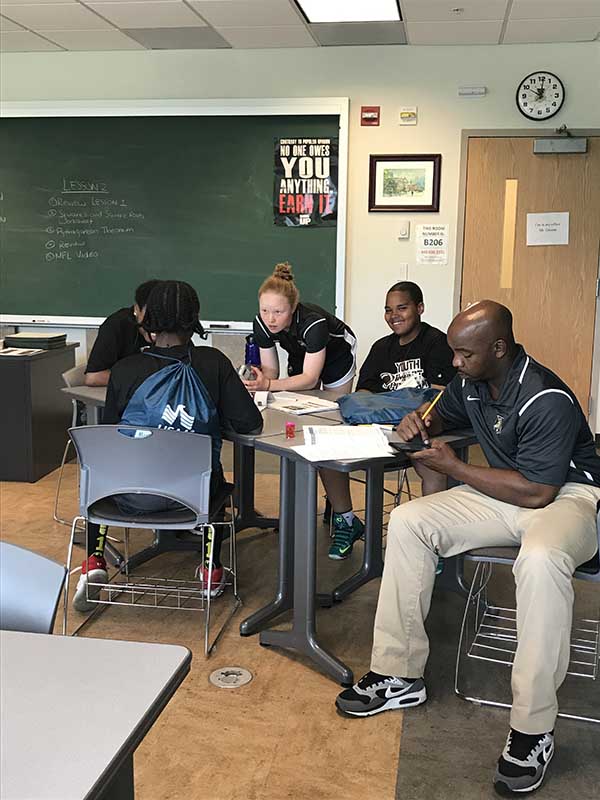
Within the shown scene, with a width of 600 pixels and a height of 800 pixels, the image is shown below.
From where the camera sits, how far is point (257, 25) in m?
5.32

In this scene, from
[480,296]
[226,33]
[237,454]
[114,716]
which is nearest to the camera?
[114,716]

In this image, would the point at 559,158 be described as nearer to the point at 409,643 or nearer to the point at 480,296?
the point at 480,296

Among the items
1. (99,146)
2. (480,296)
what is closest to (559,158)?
(480,296)

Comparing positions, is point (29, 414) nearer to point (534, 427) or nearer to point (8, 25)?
point (8, 25)

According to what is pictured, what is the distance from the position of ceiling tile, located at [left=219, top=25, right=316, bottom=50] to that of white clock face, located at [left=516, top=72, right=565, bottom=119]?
144 cm

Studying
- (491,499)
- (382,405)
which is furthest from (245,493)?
(491,499)

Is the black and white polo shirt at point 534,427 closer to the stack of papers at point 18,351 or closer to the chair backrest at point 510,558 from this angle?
the chair backrest at point 510,558

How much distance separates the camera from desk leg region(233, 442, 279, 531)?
4148 millimetres

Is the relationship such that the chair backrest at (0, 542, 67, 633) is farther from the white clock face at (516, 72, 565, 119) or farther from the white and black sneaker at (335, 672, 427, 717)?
the white clock face at (516, 72, 565, 119)

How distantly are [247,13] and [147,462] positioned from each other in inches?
133

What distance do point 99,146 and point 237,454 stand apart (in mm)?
3126

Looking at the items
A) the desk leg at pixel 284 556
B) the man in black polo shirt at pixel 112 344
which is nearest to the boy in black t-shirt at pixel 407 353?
the desk leg at pixel 284 556

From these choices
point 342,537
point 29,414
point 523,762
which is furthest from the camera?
point 29,414

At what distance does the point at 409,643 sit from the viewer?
2545 mm
